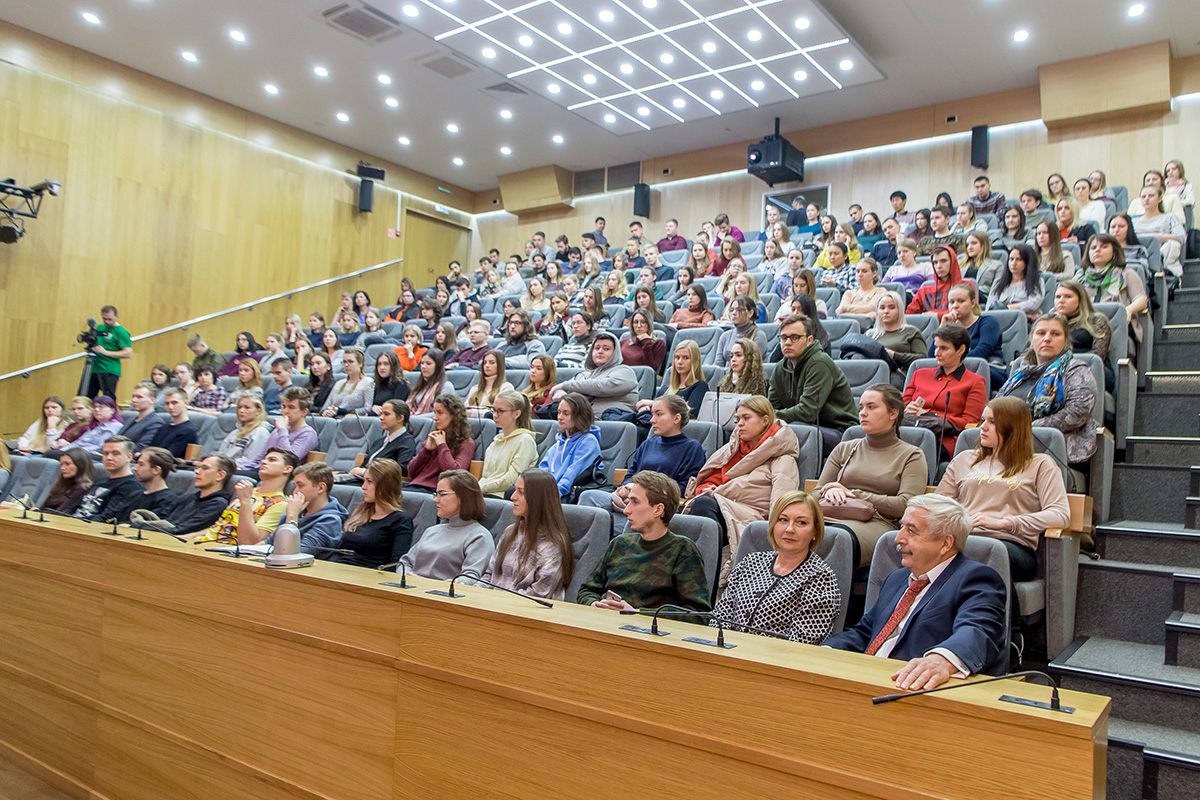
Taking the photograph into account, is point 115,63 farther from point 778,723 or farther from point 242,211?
point 778,723

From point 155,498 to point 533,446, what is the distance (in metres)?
1.51

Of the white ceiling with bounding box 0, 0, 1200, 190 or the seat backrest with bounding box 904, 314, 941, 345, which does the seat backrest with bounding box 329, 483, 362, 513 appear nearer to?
the seat backrest with bounding box 904, 314, 941, 345

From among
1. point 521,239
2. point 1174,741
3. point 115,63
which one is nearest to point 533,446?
point 1174,741

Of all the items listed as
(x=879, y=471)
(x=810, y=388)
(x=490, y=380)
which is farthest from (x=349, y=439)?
(x=879, y=471)

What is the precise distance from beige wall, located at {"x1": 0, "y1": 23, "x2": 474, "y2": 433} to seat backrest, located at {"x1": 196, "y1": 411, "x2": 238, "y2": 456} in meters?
2.58

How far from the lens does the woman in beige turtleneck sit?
222cm

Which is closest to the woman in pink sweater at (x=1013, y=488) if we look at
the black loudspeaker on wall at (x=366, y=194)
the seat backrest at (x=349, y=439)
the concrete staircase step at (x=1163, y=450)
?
the concrete staircase step at (x=1163, y=450)

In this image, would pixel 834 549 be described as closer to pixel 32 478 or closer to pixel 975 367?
pixel 975 367

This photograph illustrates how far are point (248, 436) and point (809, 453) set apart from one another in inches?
107

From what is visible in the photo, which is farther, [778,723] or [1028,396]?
[1028,396]

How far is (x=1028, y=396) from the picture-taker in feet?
8.72

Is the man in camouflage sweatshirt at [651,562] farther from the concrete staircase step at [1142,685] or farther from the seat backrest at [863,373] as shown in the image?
the seat backrest at [863,373]

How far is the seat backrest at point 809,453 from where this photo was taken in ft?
8.95

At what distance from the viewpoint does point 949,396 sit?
274cm
